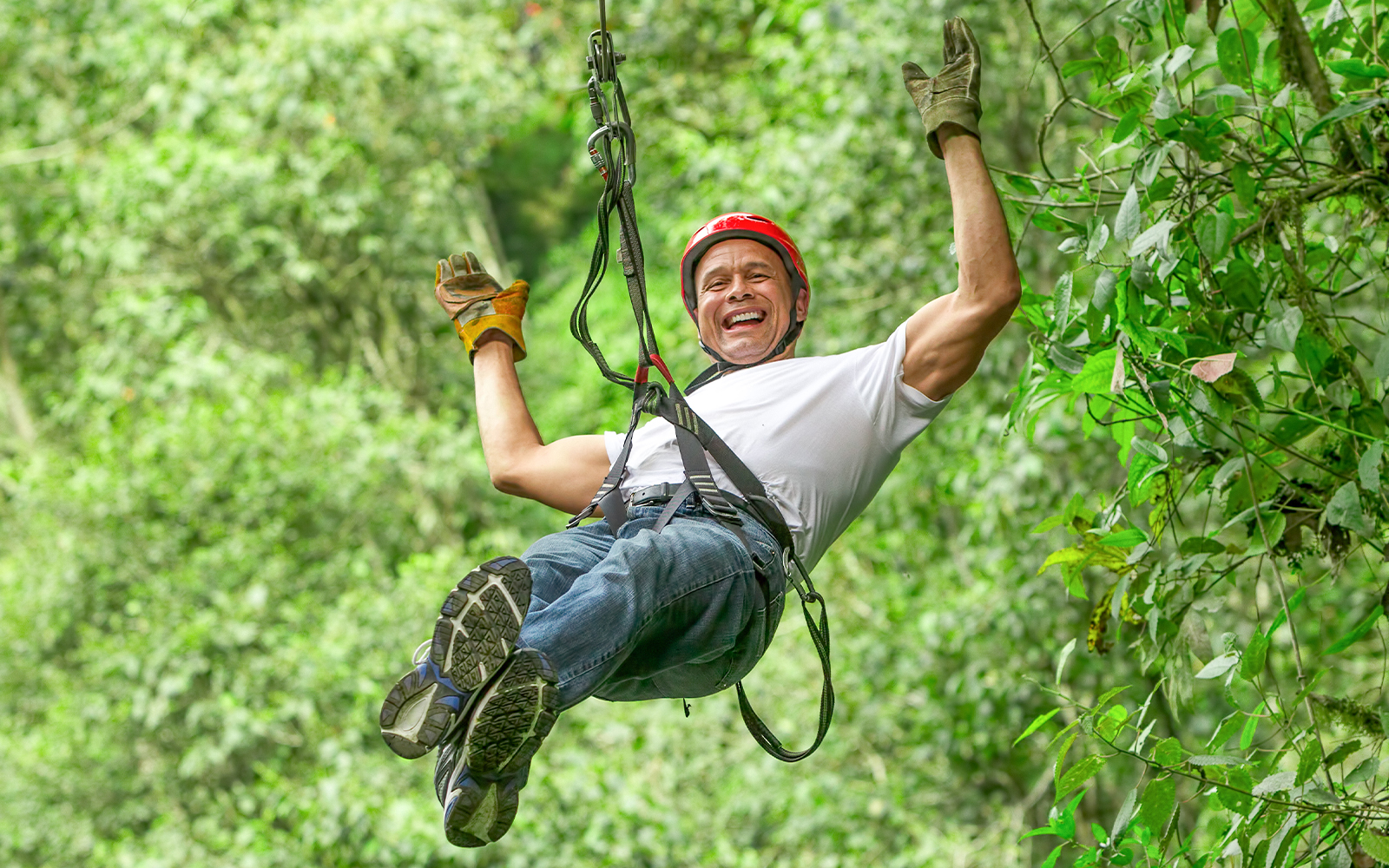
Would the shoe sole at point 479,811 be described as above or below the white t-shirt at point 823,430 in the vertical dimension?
below

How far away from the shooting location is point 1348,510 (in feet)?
7.24

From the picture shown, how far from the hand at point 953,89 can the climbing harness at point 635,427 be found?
47 cm

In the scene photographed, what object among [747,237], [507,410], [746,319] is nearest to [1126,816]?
[746,319]

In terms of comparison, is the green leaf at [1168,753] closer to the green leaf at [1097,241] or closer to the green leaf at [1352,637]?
the green leaf at [1352,637]

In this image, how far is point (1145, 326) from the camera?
7.54 feet

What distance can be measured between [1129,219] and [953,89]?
35cm

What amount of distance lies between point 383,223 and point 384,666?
4293mm

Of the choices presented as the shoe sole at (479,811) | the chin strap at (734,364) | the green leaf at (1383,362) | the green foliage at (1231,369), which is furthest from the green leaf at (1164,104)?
the shoe sole at (479,811)

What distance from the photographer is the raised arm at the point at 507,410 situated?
2.85 meters

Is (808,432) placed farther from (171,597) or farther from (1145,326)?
(171,597)

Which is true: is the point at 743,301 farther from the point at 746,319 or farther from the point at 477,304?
the point at 477,304

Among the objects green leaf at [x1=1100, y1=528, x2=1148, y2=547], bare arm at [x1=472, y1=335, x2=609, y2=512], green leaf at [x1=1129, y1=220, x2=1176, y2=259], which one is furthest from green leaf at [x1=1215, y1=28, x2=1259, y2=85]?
bare arm at [x1=472, y1=335, x2=609, y2=512]

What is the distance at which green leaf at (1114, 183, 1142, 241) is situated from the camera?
7.04ft

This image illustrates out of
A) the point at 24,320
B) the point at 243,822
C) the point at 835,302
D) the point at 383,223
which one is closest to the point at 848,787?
the point at 835,302
